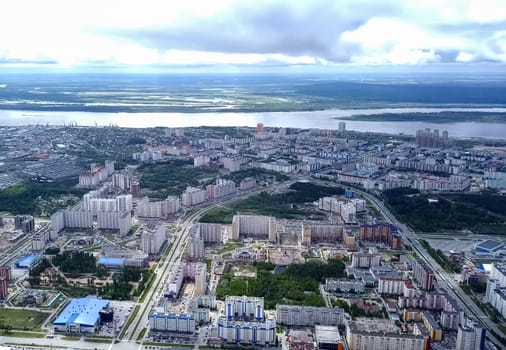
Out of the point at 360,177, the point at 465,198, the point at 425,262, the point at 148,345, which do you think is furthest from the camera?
the point at 360,177

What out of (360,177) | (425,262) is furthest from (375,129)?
(425,262)

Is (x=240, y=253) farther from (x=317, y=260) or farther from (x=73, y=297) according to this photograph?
(x=73, y=297)

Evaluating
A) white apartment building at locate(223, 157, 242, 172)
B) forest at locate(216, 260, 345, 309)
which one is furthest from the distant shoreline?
forest at locate(216, 260, 345, 309)

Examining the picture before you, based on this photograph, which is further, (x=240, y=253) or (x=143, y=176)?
(x=143, y=176)

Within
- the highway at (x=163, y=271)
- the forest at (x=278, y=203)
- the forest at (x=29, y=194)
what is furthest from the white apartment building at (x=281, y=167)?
the forest at (x=29, y=194)

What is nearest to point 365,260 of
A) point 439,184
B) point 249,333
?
point 249,333
